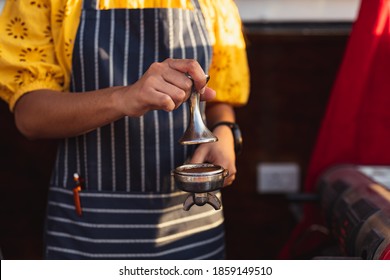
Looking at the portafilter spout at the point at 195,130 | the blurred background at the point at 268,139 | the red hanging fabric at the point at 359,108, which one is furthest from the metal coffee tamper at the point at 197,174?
the blurred background at the point at 268,139

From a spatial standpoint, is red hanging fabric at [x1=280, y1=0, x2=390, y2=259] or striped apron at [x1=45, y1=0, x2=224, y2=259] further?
red hanging fabric at [x1=280, y1=0, x2=390, y2=259]

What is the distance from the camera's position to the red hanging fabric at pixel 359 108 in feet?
4.40

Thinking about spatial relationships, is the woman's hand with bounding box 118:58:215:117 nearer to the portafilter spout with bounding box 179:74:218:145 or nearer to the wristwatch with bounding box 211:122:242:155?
the portafilter spout with bounding box 179:74:218:145

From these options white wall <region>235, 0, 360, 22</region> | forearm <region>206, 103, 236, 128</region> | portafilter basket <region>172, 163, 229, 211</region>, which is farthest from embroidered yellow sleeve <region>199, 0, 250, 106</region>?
white wall <region>235, 0, 360, 22</region>

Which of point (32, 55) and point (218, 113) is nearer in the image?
point (32, 55)

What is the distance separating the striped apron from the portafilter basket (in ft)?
1.00

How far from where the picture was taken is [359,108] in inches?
56.6

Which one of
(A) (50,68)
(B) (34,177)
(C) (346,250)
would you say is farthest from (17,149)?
(C) (346,250)

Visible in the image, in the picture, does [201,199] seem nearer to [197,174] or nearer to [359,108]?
[197,174]

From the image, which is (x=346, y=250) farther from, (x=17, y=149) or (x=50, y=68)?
(x=17, y=149)

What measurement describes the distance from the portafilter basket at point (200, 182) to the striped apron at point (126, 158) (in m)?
0.30

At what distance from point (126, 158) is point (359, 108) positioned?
0.73 m

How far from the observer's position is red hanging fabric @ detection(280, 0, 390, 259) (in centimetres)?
134

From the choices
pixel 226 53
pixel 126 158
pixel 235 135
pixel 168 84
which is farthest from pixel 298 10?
pixel 168 84
